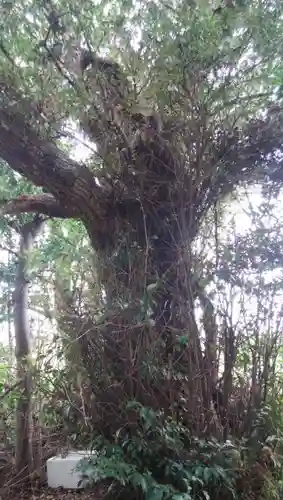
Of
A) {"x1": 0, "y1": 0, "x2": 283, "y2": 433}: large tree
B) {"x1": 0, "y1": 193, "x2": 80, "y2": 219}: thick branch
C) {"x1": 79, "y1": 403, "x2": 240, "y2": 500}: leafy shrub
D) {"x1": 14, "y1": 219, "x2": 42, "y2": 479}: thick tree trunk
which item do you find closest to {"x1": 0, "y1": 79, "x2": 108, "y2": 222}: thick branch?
{"x1": 0, "y1": 0, "x2": 283, "y2": 433}: large tree

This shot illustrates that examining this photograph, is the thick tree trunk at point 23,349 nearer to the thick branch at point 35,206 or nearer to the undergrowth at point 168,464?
the thick branch at point 35,206

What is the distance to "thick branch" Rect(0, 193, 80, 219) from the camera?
9.16 ft

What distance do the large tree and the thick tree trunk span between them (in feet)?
1.94

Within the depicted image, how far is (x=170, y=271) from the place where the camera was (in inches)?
86.4

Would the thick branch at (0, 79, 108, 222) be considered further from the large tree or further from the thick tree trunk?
the thick tree trunk

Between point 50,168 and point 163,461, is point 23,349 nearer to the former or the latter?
point 50,168

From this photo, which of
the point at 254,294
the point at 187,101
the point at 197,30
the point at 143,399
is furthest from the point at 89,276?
the point at 197,30

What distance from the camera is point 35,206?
2838 millimetres

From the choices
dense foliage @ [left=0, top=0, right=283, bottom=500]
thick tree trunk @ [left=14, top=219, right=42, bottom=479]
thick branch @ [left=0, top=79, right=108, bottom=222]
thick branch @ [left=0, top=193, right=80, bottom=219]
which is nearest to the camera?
dense foliage @ [left=0, top=0, right=283, bottom=500]

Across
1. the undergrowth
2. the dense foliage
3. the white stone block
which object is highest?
the dense foliage

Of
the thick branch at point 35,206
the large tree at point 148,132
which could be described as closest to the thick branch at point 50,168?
the large tree at point 148,132

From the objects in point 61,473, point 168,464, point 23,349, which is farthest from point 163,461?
point 23,349

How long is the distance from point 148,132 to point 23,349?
1422 millimetres

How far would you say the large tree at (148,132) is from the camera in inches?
80.8
